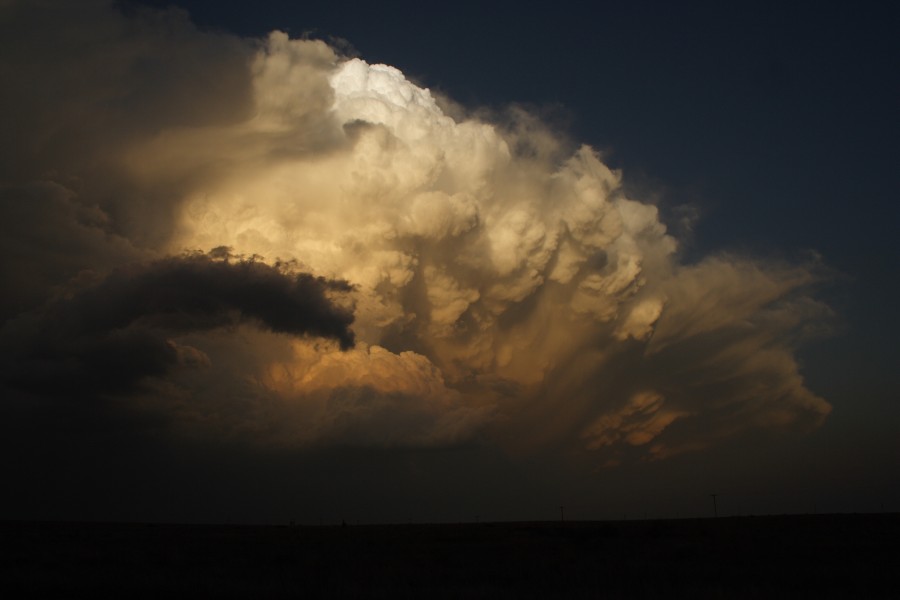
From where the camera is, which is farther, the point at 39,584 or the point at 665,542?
the point at 665,542

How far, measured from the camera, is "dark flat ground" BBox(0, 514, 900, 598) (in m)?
40.2

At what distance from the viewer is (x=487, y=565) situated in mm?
55469

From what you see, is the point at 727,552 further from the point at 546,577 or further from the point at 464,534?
the point at 464,534

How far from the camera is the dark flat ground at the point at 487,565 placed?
40188 mm

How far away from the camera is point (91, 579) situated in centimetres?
4241

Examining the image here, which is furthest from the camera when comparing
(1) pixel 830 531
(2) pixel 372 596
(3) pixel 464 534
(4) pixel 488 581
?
(3) pixel 464 534

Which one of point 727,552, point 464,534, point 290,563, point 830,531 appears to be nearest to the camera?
point 290,563

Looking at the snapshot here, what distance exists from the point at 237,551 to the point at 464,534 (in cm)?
3057

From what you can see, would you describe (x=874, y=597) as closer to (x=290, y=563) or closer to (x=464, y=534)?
(x=290, y=563)

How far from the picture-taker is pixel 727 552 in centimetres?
6544

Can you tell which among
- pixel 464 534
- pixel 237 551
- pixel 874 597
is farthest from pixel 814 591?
pixel 464 534

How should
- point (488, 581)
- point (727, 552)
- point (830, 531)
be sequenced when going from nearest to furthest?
point (488, 581) < point (727, 552) < point (830, 531)

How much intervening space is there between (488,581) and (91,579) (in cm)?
2241

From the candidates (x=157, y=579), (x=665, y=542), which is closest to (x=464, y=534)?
(x=665, y=542)
